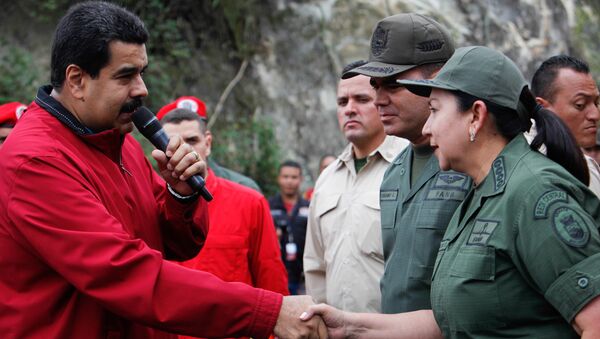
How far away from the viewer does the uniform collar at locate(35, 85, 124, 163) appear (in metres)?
3.19

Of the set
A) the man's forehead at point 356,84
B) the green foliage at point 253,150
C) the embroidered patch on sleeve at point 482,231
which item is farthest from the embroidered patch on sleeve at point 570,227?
the green foliage at point 253,150

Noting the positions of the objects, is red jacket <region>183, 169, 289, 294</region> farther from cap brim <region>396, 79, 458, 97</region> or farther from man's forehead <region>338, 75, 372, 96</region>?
cap brim <region>396, 79, 458, 97</region>

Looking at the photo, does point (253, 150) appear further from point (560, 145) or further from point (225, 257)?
point (560, 145)

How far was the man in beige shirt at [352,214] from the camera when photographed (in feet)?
14.7

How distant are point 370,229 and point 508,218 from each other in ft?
5.78

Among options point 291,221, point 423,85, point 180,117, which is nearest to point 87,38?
point 423,85

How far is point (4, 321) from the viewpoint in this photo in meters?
2.95

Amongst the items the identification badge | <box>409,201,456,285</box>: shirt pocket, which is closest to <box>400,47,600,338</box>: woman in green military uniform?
<box>409,201,456,285</box>: shirt pocket

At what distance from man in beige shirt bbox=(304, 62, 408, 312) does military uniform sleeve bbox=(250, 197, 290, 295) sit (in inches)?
10.5

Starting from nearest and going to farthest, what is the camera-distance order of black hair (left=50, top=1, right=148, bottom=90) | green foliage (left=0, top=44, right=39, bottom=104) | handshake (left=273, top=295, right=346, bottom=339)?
black hair (left=50, top=1, right=148, bottom=90) → handshake (left=273, top=295, right=346, bottom=339) → green foliage (left=0, top=44, right=39, bottom=104)

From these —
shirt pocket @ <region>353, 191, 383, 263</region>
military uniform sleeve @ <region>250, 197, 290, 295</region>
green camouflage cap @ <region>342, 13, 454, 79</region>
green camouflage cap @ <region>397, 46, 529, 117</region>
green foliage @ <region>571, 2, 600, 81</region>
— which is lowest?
green foliage @ <region>571, 2, 600, 81</region>

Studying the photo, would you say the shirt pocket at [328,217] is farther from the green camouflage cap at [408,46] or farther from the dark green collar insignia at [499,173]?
the dark green collar insignia at [499,173]

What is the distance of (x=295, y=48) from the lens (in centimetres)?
1204

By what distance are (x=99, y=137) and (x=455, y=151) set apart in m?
1.41
